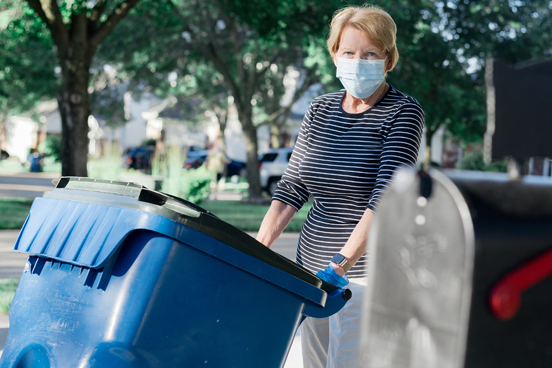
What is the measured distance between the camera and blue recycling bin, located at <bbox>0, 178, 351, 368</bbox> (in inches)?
74.7

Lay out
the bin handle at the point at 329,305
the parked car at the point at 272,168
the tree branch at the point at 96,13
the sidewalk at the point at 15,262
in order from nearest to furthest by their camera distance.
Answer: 1. the bin handle at the point at 329,305
2. the sidewalk at the point at 15,262
3. the tree branch at the point at 96,13
4. the parked car at the point at 272,168

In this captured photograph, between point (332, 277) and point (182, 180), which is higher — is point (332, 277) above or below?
above

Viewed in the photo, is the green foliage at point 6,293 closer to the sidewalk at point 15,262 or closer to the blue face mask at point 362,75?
the sidewalk at point 15,262

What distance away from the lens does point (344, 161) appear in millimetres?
2496

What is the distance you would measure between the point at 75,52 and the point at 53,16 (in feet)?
2.37

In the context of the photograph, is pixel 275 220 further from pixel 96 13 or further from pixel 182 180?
pixel 96 13

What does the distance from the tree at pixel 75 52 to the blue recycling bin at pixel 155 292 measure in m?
9.76

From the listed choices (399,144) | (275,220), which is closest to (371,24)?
(399,144)

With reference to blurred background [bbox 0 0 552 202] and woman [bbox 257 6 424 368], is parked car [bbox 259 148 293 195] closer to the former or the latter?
blurred background [bbox 0 0 552 202]

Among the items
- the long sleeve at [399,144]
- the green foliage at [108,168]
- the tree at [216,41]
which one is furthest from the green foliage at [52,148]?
the long sleeve at [399,144]

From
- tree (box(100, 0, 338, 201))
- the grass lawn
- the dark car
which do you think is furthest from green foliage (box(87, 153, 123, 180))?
the dark car

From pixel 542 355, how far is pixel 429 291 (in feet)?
Answer: 0.68

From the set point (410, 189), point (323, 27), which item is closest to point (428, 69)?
point (323, 27)

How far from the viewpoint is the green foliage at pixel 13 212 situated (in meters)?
10.6
